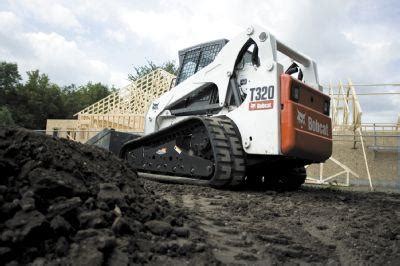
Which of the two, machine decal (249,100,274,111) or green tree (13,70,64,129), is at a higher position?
green tree (13,70,64,129)

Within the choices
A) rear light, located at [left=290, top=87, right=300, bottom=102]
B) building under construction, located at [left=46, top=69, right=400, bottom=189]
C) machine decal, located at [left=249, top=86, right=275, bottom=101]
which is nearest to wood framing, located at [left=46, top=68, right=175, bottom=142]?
building under construction, located at [left=46, top=69, right=400, bottom=189]

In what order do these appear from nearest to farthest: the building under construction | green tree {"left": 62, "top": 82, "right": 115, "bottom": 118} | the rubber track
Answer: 1. the rubber track
2. the building under construction
3. green tree {"left": 62, "top": 82, "right": 115, "bottom": 118}

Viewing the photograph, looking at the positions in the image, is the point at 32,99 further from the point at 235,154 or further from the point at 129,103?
the point at 235,154

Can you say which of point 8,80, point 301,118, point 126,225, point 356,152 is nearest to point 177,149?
point 301,118

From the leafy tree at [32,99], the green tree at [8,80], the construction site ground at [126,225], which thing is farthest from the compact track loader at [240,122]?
the green tree at [8,80]

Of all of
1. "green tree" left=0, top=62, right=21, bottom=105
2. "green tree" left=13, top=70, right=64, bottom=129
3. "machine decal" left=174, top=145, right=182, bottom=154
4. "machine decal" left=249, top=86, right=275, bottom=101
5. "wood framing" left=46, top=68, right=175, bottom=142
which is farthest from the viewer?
"green tree" left=0, top=62, right=21, bottom=105

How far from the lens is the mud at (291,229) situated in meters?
3.13

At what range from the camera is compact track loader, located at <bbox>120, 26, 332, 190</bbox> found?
6.18 m

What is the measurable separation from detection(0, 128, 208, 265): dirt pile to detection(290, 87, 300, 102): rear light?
10.2 ft

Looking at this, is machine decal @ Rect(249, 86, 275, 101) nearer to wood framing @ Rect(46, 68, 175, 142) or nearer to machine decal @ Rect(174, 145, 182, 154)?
machine decal @ Rect(174, 145, 182, 154)

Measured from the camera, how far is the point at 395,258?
3207 mm

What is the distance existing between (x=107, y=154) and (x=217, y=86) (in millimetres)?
2998

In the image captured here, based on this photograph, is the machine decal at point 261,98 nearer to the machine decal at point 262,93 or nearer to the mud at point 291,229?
the machine decal at point 262,93

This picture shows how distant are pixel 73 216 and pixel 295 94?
4279 millimetres
